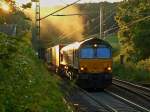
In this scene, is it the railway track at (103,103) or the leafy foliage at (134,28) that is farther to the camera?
the leafy foliage at (134,28)

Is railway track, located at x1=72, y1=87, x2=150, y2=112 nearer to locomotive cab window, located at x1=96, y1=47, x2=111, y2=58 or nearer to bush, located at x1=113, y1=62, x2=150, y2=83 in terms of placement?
locomotive cab window, located at x1=96, y1=47, x2=111, y2=58

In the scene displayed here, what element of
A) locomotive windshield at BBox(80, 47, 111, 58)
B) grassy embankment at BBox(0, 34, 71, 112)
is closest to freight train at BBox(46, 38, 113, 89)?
locomotive windshield at BBox(80, 47, 111, 58)

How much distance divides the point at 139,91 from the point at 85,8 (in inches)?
3650

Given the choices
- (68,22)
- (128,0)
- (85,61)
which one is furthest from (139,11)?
(68,22)

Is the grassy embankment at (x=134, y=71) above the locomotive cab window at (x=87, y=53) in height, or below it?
below

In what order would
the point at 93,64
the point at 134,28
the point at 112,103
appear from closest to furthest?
the point at 112,103 → the point at 93,64 → the point at 134,28

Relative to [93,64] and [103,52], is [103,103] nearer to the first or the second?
[93,64]

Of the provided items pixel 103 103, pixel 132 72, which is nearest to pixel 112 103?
A: pixel 103 103

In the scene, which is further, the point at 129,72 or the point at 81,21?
the point at 81,21

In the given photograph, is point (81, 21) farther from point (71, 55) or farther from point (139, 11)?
point (71, 55)

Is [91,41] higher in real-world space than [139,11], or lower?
lower

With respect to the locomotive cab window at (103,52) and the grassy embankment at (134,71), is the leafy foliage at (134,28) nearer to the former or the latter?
the grassy embankment at (134,71)

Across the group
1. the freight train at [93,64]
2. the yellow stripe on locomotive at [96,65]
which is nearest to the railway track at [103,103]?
the freight train at [93,64]

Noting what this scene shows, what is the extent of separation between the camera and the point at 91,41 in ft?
105
